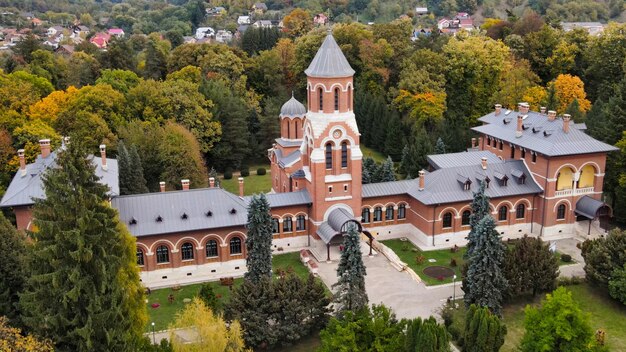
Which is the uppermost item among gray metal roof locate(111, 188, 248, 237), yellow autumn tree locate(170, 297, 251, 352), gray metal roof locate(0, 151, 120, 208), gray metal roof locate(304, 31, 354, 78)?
gray metal roof locate(304, 31, 354, 78)

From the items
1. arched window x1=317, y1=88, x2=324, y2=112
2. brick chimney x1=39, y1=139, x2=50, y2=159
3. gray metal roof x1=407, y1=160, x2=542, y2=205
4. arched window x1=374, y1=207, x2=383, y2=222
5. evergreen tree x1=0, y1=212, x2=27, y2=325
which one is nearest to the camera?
evergreen tree x1=0, y1=212, x2=27, y2=325

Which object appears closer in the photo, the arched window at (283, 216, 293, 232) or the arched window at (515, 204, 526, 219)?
the arched window at (283, 216, 293, 232)

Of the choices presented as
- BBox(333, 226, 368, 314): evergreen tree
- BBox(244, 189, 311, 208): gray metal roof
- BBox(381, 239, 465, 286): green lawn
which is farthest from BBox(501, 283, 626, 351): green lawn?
BBox(244, 189, 311, 208): gray metal roof

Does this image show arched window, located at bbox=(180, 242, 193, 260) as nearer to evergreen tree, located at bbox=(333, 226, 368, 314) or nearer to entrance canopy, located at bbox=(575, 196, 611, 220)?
evergreen tree, located at bbox=(333, 226, 368, 314)

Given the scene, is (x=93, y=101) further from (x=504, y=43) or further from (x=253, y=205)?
(x=504, y=43)

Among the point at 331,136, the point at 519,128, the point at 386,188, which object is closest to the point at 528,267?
the point at 386,188

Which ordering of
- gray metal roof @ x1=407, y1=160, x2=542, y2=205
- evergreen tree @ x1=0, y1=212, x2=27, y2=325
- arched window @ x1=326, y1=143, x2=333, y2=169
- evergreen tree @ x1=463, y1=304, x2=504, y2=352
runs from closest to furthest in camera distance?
evergreen tree @ x1=0, y1=212, x2=27, y2=325
evergreen tree @ x1=463, y1=304, x2=504, y2=352
arched window @ x1=326, y1=143, x2=333, y2=169
gray metal roof @ x1=407, y1=160, x2=542, y2=205
